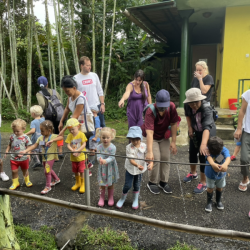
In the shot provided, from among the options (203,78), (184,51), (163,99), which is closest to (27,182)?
(163,99)

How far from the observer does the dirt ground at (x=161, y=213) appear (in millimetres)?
2449

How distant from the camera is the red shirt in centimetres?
312

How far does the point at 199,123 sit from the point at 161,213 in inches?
49.2

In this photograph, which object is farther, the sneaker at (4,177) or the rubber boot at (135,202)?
the sneaker at (4,177)

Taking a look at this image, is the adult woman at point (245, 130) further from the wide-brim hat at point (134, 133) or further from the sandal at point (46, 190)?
the sandal at point (46, 190)

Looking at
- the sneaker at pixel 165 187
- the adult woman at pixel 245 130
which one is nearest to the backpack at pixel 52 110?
the sneaker at pixel 165 187

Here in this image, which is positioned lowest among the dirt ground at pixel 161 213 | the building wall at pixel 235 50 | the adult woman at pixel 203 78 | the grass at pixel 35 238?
the grass at pixel 35 238

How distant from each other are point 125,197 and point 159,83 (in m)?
9.01

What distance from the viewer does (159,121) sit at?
319 centimetres

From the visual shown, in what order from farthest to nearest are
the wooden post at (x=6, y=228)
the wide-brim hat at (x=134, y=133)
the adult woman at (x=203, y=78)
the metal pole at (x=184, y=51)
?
1. the metal pole at (x=184, y=51)
2. the adult woman at (x=203, y=78)
3. the wide-brim hat at (x=134, y=133)
4. the wooden post at (x=6, y=228)

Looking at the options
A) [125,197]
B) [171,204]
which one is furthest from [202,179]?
[125,197]

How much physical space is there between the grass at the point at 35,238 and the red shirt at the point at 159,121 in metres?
1.68

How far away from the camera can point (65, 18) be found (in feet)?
38.2

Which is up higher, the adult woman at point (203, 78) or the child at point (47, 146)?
the adult woman at point (203, 78)
